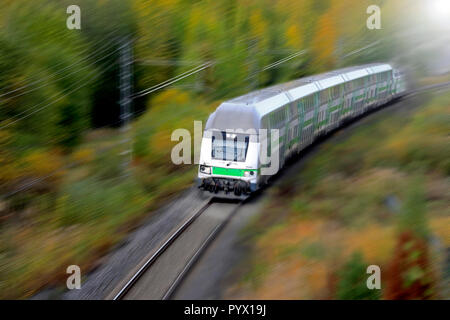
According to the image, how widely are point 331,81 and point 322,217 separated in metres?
9.93

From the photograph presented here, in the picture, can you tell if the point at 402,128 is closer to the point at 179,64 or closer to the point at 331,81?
the point at 331,81

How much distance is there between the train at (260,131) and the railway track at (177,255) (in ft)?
2.57

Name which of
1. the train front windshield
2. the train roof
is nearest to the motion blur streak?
the train front windshield

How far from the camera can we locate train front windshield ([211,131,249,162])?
44.7ft

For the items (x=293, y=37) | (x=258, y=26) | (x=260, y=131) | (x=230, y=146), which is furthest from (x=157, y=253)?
(x=293, y=37)

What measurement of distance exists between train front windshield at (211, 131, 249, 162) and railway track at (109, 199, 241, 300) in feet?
3.93

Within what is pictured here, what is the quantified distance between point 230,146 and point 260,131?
2.81ft

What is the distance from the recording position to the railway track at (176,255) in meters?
9.92

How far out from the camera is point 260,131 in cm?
1385

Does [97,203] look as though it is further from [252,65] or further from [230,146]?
[252,65]

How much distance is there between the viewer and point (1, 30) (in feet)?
55.6

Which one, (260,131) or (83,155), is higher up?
(260,131)

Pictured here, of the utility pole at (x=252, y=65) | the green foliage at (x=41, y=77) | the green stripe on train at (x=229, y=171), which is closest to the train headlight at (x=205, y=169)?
the green stripe on train at (x=229, y=171)

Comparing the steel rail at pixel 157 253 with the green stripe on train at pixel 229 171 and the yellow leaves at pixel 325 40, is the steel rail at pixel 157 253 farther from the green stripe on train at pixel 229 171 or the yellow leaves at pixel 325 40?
the yellow leaves at pixel 325 40
